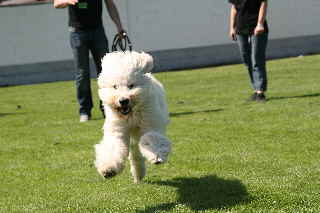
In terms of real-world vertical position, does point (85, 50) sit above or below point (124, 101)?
below

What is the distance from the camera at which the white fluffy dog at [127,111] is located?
5.96 meters

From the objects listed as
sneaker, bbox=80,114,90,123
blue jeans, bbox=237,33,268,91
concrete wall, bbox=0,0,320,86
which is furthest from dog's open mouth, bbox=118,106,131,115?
concrete wall, bbox=0,0,320,86

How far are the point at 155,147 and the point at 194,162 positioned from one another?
1.71m

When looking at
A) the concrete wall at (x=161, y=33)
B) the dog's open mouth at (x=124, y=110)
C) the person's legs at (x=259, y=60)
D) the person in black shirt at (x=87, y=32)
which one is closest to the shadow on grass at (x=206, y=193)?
the dog's open mouth at (x=124, y=110)

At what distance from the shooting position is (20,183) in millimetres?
7059

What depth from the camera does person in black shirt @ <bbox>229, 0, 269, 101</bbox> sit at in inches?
474

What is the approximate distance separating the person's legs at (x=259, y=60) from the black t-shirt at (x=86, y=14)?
9.01 feet

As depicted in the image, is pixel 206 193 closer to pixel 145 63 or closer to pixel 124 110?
pixel 124 110

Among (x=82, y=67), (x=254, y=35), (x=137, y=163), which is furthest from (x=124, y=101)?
(x=254, y=35)

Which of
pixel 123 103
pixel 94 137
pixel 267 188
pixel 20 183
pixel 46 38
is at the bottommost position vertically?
pixel 46 38

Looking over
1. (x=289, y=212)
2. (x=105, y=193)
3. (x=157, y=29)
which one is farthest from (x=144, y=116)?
(x=157, y=29)

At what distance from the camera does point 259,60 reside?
1216 centimetres

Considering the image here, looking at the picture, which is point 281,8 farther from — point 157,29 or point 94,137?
point 94,137

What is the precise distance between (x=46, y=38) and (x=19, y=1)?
186cm
